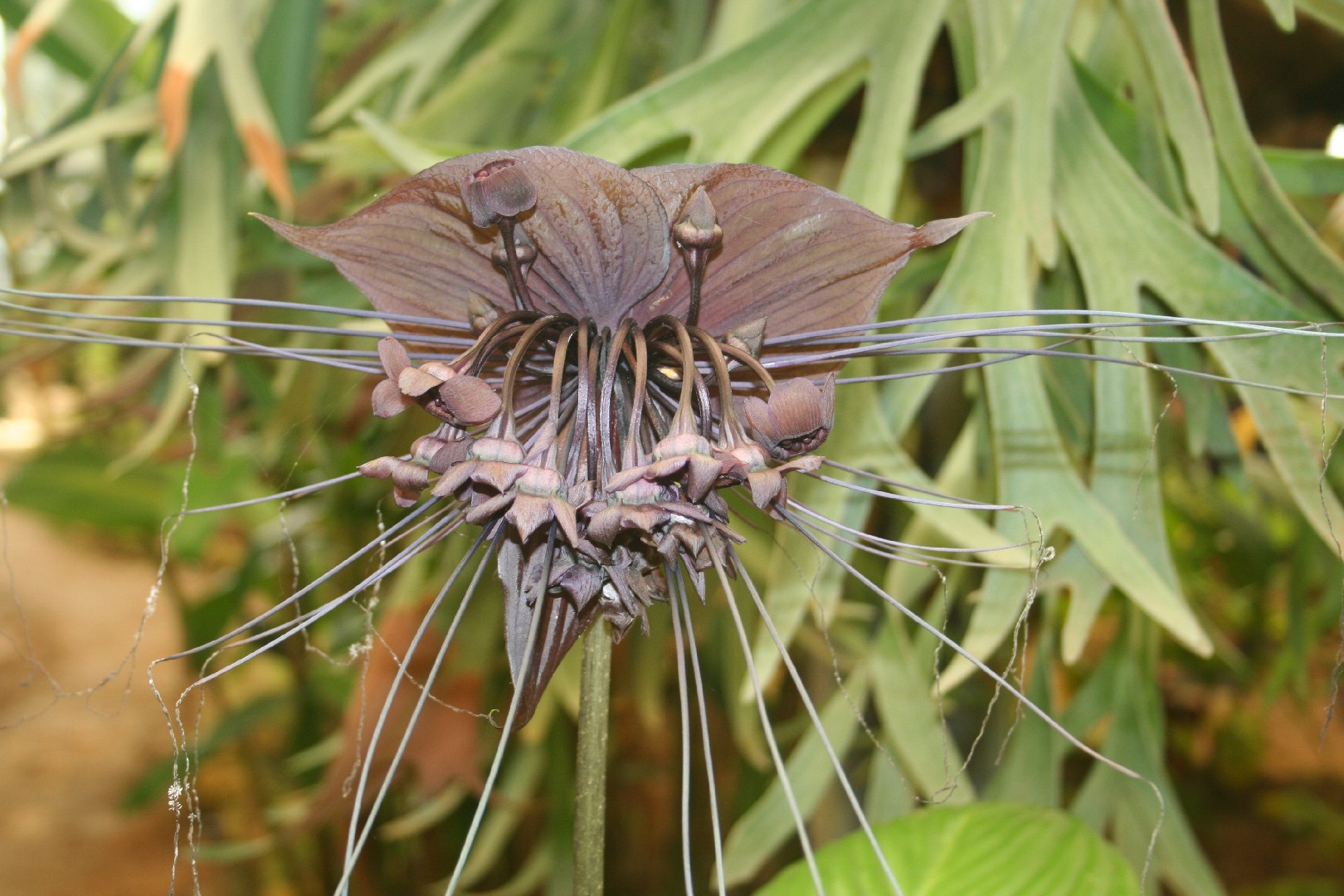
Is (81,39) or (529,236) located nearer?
(529,236)

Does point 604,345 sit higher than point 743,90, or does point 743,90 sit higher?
point 743,90

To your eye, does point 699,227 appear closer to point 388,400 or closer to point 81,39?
point 388,400

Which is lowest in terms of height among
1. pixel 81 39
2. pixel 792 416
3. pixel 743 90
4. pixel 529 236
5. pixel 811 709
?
pixel 811 709

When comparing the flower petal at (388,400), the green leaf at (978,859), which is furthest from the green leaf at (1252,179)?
the flower petal at (388,400)

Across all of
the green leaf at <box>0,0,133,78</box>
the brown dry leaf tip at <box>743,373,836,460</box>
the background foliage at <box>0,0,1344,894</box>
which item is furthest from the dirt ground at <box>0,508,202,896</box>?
the brown dry leaf tip at <box>743,373,836,460</box>

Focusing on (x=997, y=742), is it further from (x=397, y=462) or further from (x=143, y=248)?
(x=143, y=248)

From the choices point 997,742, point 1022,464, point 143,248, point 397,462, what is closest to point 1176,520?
point 997,742

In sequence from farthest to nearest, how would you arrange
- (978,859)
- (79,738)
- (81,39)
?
(79,738) < (81,39) < (978,859)

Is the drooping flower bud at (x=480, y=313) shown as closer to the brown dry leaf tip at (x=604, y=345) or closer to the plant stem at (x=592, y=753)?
the brown dry leaf tip at (x=604, y=345)

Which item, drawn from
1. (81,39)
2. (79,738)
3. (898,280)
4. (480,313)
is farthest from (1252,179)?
(79,738)
